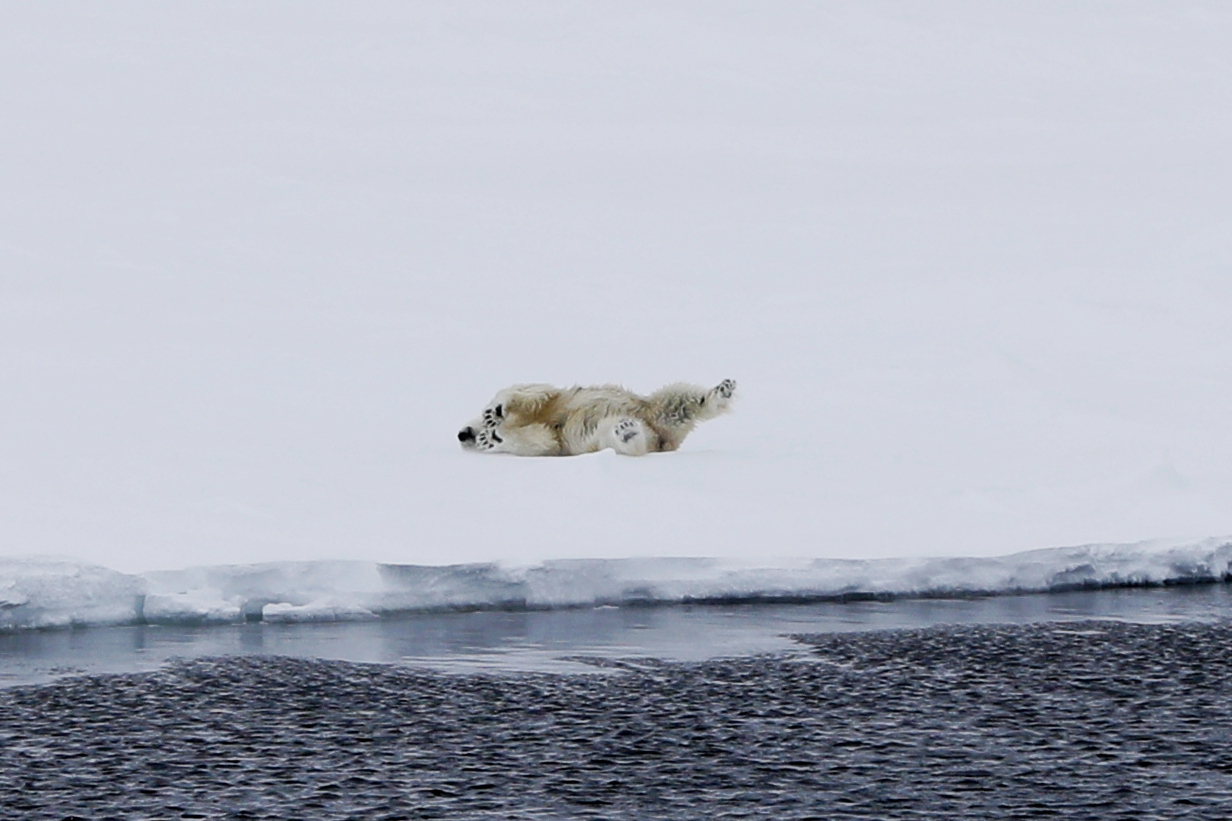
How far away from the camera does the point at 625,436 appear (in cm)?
1070

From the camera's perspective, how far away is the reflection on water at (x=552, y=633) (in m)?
7.01

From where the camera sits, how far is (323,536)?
8.55 m

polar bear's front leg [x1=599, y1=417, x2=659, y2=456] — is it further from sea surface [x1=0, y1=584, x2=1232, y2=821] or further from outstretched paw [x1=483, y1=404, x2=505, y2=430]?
sea surface [x1=0, y1=584, x2=1232, y2=821]

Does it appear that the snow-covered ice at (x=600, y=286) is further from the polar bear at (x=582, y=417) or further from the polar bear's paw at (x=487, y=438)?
the polar bear at (x=582, y=417)

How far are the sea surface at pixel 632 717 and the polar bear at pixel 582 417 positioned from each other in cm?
287

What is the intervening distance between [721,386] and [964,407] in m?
2.29

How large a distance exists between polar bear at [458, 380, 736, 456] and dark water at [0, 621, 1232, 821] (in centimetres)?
380

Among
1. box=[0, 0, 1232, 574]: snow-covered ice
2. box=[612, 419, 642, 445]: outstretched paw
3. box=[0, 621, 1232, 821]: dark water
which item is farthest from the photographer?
box=[612, 419, 642, 445]: outstretched paw

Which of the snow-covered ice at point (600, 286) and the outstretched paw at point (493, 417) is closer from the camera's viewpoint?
the snow-covered ice at point (600, 286)

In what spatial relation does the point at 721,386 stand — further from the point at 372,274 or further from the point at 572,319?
the point at 372,274

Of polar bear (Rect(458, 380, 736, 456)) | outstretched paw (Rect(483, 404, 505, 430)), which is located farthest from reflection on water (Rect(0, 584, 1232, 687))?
outstretched paw (Rect(483, 404, 505, 430))

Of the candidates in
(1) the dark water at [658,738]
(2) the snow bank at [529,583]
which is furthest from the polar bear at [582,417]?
(1) the dark water at [658,738]

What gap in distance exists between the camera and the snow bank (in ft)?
25.0

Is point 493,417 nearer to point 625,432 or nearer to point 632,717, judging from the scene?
point 625,432
